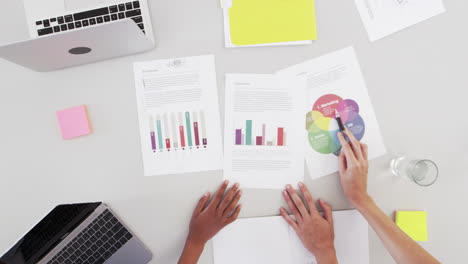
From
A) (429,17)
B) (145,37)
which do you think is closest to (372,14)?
(429,17)

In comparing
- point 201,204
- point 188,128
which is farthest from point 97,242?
point 188,128

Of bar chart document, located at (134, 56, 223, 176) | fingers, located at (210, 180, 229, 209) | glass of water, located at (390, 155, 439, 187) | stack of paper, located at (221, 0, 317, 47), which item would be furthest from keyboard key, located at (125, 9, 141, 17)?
glass of water, located at (390, 155, 439, 187)

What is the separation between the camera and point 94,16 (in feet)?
2.83

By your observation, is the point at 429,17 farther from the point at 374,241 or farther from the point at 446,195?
the point at 374,241

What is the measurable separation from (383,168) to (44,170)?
3.22 ft

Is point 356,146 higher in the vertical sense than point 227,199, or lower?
higher

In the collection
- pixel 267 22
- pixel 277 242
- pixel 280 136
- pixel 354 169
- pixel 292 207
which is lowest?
pixel 277 242

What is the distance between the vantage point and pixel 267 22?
930mm

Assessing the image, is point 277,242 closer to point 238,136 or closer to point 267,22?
point 238,136

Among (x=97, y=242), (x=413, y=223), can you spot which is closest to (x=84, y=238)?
(x=97, y=242)

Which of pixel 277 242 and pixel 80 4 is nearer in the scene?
pixel 80 4

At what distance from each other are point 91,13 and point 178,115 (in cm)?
35

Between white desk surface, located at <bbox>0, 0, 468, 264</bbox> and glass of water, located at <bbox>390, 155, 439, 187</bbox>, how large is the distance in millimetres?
36

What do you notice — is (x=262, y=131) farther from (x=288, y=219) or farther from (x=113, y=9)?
(x=113, y=9)
